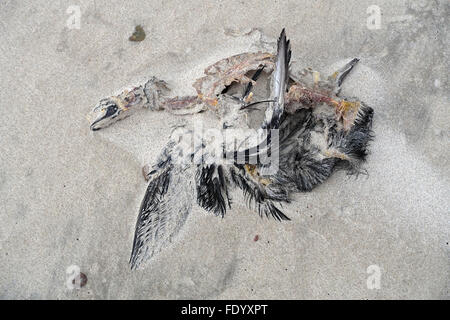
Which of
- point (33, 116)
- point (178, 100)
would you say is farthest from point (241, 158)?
point (33, 116)

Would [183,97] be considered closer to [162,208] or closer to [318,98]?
[162,208]

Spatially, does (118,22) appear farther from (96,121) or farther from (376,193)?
(376,193)

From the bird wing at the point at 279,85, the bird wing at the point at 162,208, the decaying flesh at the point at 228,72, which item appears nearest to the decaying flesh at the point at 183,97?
the decaying flesh at the point at 228,72

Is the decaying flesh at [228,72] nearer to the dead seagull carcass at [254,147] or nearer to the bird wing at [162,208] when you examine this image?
the dead seagull carcass at [254,147]

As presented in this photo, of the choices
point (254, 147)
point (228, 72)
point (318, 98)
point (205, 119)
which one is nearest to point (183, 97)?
point (205, 119)

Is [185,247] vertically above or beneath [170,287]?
above

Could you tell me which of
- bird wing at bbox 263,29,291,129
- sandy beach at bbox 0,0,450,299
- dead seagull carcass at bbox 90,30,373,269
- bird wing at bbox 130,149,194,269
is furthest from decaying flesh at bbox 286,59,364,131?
bird wing at bbox 130,149,194,269

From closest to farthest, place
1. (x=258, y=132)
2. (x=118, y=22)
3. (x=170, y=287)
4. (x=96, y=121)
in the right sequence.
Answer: (x=258, y=132) → (x=170, y=287) → (x=96, y=121) → (x=118, y=22)
